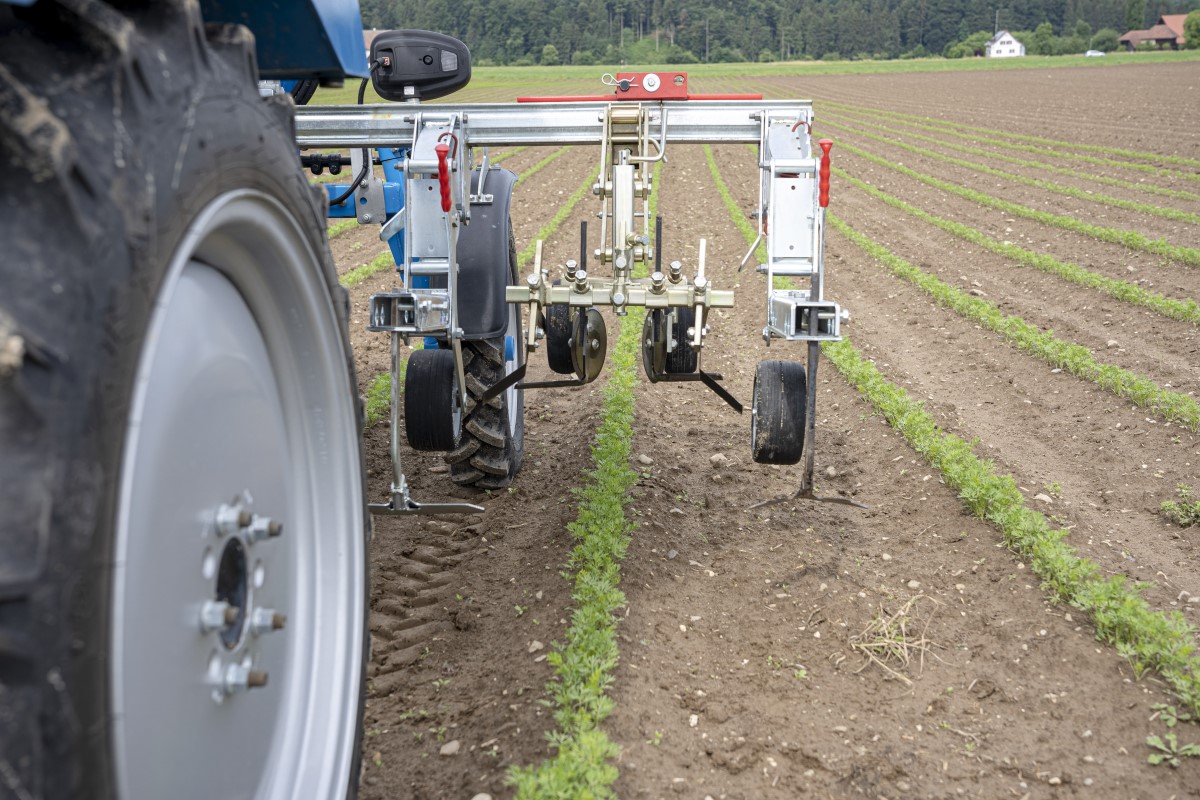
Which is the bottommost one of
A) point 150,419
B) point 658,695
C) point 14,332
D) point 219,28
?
point 658,695

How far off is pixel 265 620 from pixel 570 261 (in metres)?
2.35

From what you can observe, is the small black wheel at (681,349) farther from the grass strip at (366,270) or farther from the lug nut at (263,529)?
the grass strip at (366,270)

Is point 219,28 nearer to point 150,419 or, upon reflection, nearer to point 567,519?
point 150,419

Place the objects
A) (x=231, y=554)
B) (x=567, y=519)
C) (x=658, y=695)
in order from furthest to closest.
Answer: (x=567, y=519) < (x=658, y=695) < (x=231, y=554)

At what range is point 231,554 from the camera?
1690 mm

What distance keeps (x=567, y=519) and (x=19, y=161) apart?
3466mm

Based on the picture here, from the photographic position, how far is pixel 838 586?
156 inches

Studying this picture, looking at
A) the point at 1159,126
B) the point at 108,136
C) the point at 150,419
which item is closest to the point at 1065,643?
the point at 150,419

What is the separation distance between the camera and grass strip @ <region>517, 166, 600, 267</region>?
1011 cm

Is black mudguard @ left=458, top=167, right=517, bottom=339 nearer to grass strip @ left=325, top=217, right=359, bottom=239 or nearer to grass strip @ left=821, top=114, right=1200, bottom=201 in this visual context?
grass strip @ left=325, top=217, right=359, bottom=239

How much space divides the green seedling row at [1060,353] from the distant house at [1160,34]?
307 feet

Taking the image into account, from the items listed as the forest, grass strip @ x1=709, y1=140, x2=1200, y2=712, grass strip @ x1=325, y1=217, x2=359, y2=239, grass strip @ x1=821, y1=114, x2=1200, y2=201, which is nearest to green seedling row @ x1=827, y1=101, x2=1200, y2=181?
grass strip @ x1=821, y1=114, x2=1200, y2=201

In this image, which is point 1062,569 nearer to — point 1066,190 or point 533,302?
point 533,302

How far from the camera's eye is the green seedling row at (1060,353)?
572 cm
